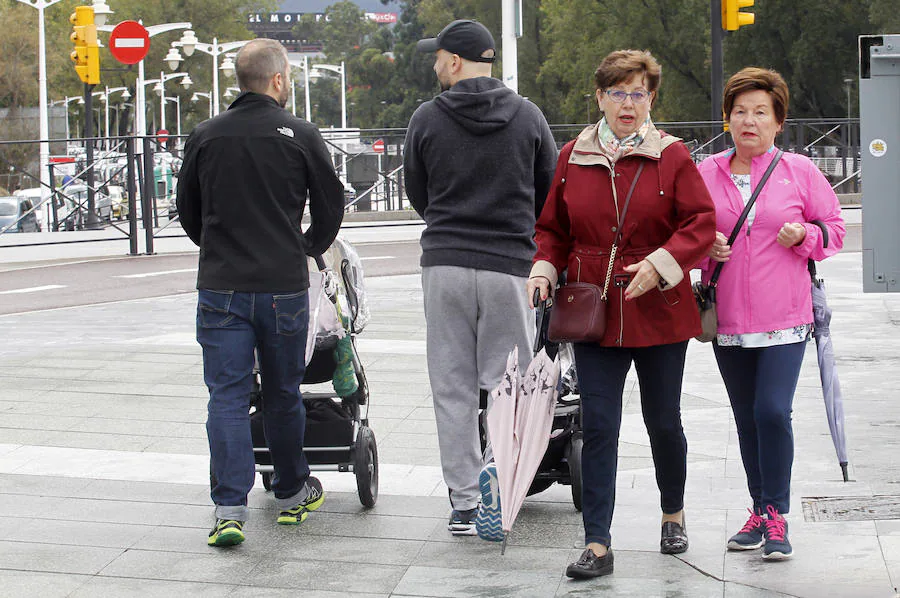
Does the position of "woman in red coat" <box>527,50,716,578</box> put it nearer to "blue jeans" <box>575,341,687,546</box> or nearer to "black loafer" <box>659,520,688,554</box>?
→ "blue jeans" <box>575,341,687,546</box>

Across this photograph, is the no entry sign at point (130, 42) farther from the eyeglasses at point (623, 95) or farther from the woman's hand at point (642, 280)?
the woman's hand at point (642, 280)

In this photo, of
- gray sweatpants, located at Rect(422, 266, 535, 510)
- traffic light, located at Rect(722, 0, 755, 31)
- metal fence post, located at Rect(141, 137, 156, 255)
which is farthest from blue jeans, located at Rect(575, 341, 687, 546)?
traffic light, located at Rect(722, 0, 755, 31)

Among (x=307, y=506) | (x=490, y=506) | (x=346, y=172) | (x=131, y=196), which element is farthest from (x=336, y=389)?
(x=346, y=172)

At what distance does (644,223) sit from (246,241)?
1.48 metres

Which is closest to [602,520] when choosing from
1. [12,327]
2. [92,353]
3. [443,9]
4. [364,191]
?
[92,353]

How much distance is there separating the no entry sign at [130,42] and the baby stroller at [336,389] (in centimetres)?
2217

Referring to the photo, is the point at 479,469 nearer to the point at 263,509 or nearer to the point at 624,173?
the point at 263,509

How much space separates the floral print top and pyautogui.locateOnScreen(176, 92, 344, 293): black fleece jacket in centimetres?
156

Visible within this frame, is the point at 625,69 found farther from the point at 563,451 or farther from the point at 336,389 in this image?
the point at 336,389

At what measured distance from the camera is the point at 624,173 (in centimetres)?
468

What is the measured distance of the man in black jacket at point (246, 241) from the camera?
16.8ft

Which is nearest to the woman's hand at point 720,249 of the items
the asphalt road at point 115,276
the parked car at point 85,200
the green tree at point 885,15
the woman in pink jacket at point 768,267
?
the woman in pink jacket at point 768,267

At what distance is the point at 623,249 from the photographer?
15.4 feet

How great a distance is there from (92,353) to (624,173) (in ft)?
21.1
